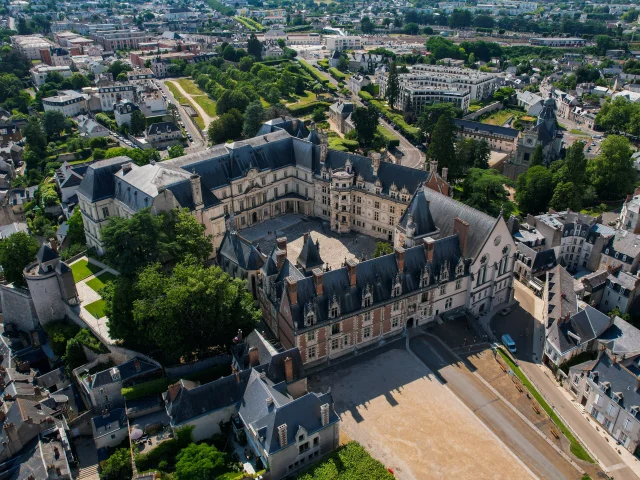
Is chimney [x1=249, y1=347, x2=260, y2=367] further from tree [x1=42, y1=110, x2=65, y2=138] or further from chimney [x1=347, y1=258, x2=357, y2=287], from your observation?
tree [x1=42, y1=110, x2=65, y2=138]

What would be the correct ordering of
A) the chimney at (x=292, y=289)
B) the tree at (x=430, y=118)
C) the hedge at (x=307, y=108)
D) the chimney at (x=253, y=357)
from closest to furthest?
the chimney at (x=253, y=357), the chimney at (x=292, y=289), the tree at (x=430, y=118), the hedge at (x=307, y=108)

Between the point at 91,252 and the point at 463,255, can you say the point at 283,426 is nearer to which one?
the point at 463,255

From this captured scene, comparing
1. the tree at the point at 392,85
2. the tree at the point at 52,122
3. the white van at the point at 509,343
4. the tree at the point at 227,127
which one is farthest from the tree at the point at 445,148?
the tree at the point at 52,122

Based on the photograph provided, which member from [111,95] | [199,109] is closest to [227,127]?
[199,109]

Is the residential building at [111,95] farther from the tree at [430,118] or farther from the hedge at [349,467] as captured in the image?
the hedge at [349,467]

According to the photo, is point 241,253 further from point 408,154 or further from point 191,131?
point 191,131

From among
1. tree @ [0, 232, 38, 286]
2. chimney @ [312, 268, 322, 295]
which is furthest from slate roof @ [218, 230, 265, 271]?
tree @ [0, 232, 38, 286]

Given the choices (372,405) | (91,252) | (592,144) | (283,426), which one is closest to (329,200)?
(91,252)
